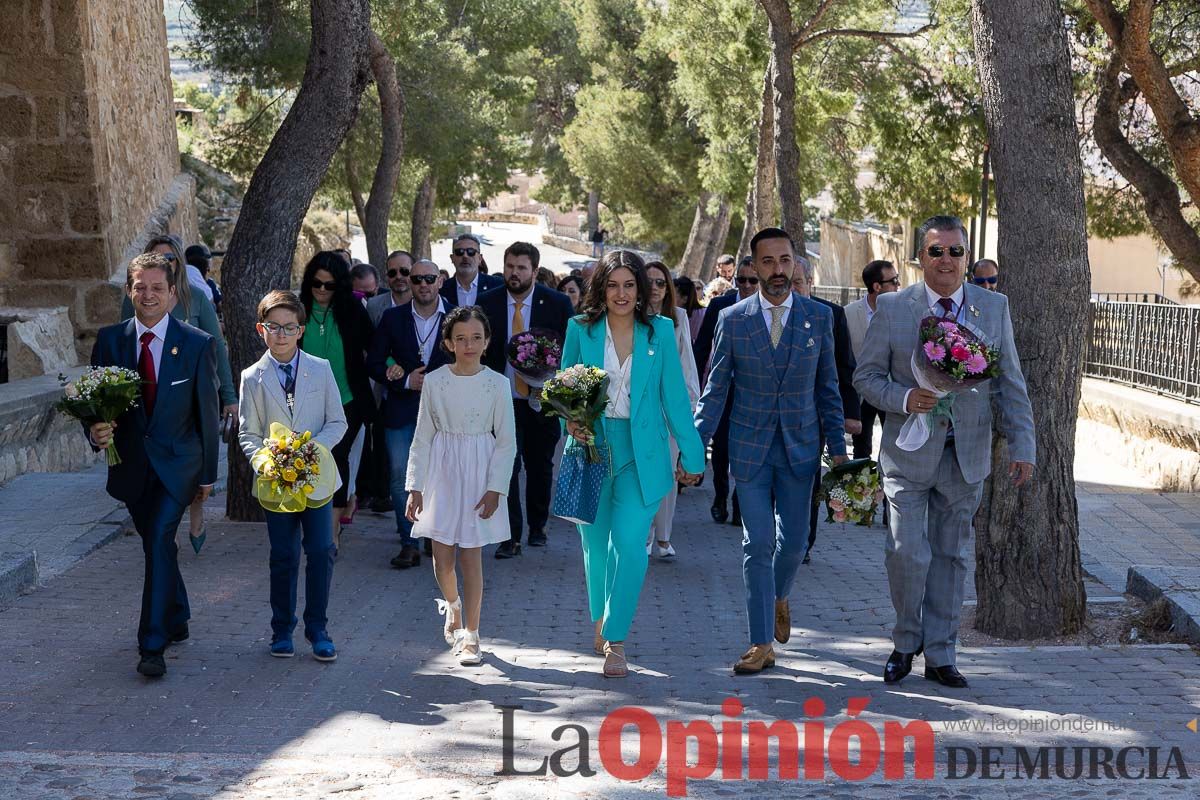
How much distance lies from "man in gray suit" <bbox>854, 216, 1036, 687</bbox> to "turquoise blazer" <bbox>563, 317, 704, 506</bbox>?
0.88m

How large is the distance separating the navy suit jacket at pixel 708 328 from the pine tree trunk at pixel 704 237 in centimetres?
2785

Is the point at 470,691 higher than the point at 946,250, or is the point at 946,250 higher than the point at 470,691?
the point at 946,250

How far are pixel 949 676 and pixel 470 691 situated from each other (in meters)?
2.19

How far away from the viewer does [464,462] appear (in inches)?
282

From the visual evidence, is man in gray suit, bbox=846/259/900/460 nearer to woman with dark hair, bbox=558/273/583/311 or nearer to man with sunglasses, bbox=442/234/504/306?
man with sunglasses, bbox=442/234/504/306

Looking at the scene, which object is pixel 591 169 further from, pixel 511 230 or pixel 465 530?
pixel 511 230

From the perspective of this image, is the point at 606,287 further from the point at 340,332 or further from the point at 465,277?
the point at 465,277

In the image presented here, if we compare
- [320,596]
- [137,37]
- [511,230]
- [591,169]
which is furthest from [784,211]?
[511,230]

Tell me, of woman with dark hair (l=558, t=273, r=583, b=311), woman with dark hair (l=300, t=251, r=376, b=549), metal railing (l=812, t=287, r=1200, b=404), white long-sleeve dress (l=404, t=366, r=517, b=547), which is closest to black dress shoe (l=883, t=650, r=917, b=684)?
white long-sleeve dress (l=404, t=366, r=517, b=547)

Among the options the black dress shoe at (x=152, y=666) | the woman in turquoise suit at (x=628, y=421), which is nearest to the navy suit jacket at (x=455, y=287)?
the woman in turquoise suit at (x=628, y=421)

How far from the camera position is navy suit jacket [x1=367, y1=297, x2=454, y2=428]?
9.49 metres

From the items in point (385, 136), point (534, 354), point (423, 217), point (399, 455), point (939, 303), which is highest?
point (385, 136)

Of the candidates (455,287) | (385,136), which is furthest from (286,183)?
(385,136)

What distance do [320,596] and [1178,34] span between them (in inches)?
528
